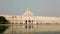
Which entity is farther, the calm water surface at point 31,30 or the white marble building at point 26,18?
the white marble building at point 26,18

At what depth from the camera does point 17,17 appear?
7856 cm

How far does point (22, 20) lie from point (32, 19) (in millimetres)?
3500

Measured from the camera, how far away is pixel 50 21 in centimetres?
8131

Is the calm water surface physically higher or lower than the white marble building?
lower

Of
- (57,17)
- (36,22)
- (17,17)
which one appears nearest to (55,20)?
(57,17)

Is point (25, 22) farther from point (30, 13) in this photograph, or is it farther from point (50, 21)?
point (50, 21)

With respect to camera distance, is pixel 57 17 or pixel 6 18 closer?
pixel 6 18

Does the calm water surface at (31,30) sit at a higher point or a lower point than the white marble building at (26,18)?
lower

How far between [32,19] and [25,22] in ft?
8.71

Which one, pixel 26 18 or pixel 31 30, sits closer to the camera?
pixel 31 30

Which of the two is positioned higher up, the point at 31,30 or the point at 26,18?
the point at 26,18

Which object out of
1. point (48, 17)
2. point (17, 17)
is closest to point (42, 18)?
point (48, 17)

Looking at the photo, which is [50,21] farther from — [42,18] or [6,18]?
[6,18]

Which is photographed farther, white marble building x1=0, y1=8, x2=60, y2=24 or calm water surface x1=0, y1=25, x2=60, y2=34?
white marble building x1=0, y1=8, x2=60, y2=24
